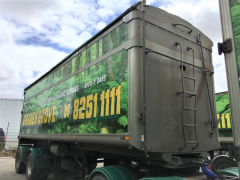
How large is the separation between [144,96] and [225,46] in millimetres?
1286

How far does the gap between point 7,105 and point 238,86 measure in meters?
30.6

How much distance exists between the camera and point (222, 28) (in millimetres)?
2516

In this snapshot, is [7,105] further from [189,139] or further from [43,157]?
[189,139]

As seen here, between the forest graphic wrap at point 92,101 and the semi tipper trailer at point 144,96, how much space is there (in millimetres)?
17

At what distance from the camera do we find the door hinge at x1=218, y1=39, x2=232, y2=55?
2422mm

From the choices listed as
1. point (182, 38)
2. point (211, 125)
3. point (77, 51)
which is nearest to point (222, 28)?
point (182, 38)

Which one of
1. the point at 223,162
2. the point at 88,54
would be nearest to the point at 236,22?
the point at 88,54

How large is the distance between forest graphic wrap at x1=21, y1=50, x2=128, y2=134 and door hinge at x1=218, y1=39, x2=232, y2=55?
4.67ft

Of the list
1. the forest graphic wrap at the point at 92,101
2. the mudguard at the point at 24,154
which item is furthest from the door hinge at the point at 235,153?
the mudguard at the point at 24,154

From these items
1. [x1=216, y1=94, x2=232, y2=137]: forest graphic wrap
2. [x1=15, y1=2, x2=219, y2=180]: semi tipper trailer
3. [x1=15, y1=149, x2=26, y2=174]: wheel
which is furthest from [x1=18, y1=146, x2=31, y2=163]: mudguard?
[x1=216, y1=94, x2=232, y2=137]: forest graphic wrap

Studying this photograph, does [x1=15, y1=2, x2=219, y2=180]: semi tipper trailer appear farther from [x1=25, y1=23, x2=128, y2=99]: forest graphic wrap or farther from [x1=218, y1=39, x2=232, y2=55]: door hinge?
[x1=218, y1=39, x2=232, y2=55]: door hinge

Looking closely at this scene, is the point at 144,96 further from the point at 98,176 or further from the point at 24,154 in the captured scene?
the point at 24,154

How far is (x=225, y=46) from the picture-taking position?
2.47 m

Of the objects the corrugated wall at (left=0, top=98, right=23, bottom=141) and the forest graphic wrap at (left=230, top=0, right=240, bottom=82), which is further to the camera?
the corrugated wall at (left=0, top=98, right=23, bottom=141)
